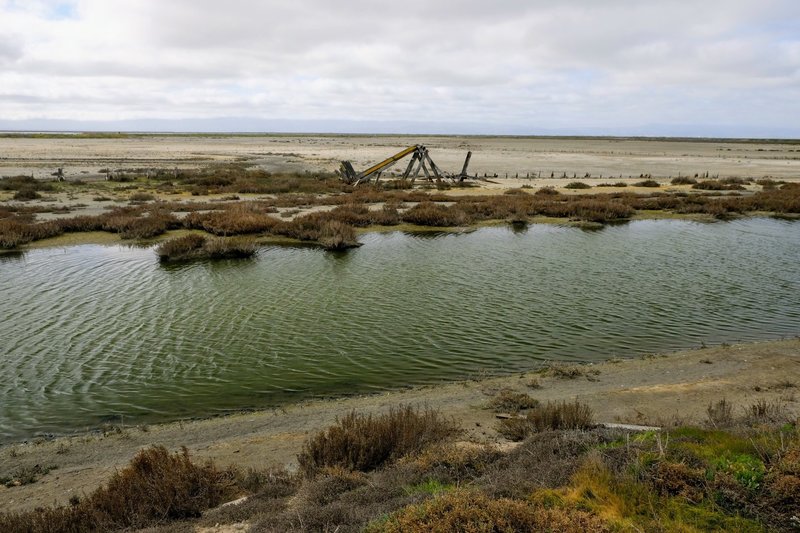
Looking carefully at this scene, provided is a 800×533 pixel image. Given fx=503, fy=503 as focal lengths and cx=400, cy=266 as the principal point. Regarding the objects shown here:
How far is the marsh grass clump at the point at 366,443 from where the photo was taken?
6.14m

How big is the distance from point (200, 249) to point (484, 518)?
18416mm

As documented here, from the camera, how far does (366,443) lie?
20.5 ft

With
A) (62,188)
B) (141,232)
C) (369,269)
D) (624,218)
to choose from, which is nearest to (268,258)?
(369,269)

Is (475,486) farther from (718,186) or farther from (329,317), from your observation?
(718,186)

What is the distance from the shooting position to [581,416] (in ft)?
22.7

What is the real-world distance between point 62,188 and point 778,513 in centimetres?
4580

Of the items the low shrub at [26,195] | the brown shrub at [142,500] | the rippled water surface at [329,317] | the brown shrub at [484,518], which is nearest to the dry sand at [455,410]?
the rippled water surface at [329,317]

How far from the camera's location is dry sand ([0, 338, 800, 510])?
6789mm

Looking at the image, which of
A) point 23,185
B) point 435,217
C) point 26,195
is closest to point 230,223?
point 435,217

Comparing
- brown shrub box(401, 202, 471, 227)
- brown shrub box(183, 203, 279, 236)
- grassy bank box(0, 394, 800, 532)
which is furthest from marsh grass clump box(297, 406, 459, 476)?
brown shrub box(401, 202, 471, 227)

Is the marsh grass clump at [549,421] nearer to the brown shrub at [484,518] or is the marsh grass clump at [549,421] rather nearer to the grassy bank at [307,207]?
the brown shrub at [484,518]

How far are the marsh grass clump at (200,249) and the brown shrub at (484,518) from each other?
17.3m

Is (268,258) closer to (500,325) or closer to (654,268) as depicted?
(500,325)

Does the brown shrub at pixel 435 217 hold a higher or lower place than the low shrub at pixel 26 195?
lower
